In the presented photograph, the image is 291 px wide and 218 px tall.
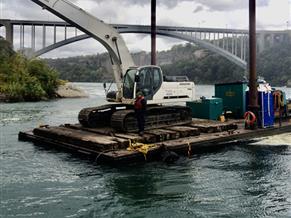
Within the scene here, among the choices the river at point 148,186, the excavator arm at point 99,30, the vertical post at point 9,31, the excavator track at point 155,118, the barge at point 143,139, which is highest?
the vertical post at point 9,31

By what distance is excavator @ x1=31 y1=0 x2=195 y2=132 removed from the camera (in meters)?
15.6

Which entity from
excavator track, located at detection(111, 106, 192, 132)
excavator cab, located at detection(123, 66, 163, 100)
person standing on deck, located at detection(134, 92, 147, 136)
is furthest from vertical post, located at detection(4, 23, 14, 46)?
person standing on deck, located at detection(134, 92, 147, 136)


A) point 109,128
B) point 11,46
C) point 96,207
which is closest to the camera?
point 96,207

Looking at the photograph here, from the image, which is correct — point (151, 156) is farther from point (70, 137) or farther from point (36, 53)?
point (36, 53)

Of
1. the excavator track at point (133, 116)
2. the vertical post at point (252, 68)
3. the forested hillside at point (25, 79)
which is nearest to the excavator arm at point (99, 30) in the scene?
the excavator track at point (133, 116)

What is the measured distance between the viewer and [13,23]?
70625 millimetres

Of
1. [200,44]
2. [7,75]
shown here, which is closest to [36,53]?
[7,75]

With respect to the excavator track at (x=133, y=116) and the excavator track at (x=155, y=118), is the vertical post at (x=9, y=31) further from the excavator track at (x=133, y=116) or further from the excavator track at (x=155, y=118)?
the excavator track at (x=155, y=118)

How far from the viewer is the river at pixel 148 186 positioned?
862 cm

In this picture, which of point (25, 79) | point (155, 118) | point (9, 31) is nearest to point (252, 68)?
point (155, 118)

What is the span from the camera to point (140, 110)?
14.1 meters

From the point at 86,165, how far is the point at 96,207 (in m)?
3.68

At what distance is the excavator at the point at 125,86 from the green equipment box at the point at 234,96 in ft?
12.4

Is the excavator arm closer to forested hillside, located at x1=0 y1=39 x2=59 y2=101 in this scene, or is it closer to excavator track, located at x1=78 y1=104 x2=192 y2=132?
excavator track, located at x1=78 y1=104 x2=192 y2=132
